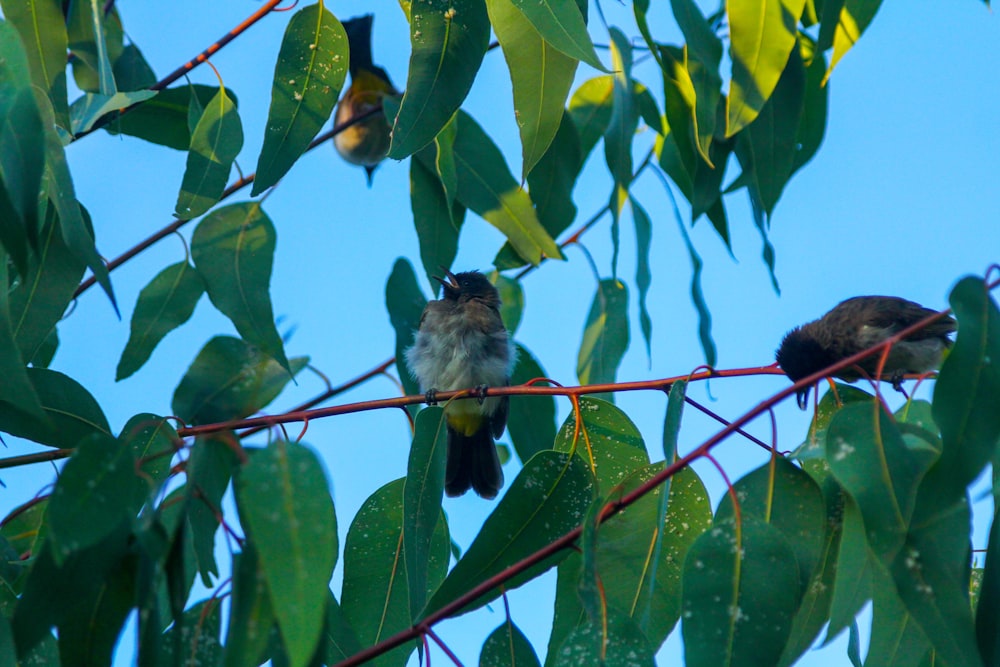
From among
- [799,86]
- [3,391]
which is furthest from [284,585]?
[799,86]

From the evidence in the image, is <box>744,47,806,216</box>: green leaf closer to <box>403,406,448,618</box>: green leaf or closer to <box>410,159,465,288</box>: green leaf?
<box>410,159,465,288</box>: green leaf

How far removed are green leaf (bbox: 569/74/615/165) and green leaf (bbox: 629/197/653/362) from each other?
34 centimetres

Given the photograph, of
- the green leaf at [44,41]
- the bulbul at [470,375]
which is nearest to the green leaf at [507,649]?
the green leaf at [44,41]

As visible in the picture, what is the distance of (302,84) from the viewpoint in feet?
8.93

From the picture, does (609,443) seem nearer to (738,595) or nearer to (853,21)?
(738,595)

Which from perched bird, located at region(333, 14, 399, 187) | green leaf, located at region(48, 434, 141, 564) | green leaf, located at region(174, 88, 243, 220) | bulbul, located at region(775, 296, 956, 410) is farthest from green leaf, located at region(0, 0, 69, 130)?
bulbul, located at region(775, 296, 956, 410)

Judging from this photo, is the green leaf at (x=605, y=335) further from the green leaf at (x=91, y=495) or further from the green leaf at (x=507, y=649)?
the green leaf at (x=91, y=495)

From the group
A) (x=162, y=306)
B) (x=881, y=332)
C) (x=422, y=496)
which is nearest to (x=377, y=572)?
(x=422, y=496)

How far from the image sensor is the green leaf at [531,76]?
96.0 inches

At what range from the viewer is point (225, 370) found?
261 cm

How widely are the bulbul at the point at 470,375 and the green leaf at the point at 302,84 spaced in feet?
6.31

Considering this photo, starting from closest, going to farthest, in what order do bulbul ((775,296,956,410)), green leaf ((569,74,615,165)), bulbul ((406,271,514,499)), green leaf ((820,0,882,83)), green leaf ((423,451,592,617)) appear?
green leaf ((423,451,592,617)) → green leaf ((820,0,882,83)) → green leaf ((569,74,615,165)) → bulbul ((775,296,956,410)) → bulbul ((406,271,514,499))

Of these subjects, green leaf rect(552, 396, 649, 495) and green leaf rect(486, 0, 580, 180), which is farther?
green leaf rect(552, 396, 649, 495)

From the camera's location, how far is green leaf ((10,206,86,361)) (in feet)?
8.00
